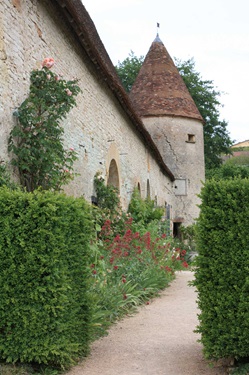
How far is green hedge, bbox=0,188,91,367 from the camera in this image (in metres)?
3.57

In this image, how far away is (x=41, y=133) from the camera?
5.95m

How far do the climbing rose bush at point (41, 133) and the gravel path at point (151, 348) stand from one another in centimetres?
202

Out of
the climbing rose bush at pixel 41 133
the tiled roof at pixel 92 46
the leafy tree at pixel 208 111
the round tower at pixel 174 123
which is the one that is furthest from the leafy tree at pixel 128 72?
the climbing rose bush at pixel 41 133

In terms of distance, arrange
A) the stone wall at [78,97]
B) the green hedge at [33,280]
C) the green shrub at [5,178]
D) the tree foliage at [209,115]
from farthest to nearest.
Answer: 1. the tree foliage at [209,115]
2. the stone wall at [78,97]
3. the green shrub at [5,178]
4. the green hedge at [33,280]

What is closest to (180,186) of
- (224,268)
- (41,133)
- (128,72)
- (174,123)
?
(174,123)

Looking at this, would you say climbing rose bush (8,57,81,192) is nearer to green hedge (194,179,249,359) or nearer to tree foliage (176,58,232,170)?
green hedge (194,179,249,359)

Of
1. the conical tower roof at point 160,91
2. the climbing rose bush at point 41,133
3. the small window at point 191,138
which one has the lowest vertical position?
the climbing rose bush at point 41,133

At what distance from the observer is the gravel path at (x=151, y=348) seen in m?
3.95

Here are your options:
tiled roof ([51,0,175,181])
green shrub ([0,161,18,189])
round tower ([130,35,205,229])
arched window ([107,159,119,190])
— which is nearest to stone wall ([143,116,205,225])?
round tower ([130,35,205,229])

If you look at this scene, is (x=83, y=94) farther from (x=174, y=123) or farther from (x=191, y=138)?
(x=191, y=138)

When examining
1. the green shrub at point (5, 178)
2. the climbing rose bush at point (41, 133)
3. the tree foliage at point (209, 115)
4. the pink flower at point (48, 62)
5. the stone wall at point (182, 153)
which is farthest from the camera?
the tree foliage at point (209, 115)

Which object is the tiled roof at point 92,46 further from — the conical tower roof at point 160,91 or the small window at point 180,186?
the small window at point 180,186

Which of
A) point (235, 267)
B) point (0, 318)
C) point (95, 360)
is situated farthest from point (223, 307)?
point (0, 318)

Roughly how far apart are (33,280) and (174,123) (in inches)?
735
